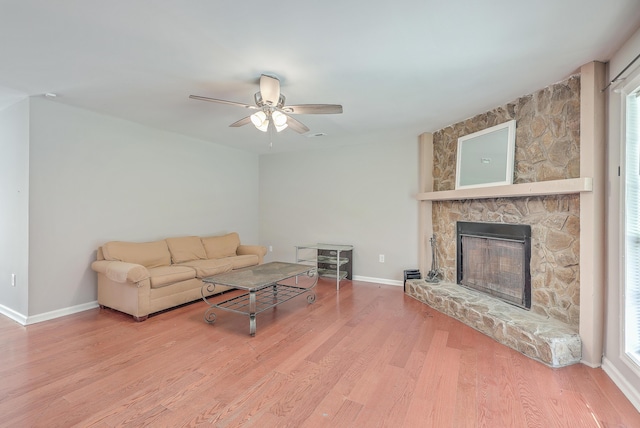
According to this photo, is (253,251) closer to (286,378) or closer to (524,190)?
(286,378)

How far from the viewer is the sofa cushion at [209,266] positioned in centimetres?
368

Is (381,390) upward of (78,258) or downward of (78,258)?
downward

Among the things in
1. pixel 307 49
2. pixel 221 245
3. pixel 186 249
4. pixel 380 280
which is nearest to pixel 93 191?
pixel 186 249

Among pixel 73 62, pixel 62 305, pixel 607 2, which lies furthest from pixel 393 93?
pixel 62 305

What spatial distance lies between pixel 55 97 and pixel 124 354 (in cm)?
266

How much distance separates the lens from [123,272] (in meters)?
2.97

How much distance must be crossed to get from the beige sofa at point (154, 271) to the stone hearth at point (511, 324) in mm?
2786

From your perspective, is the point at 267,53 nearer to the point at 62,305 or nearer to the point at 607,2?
the point at 607,2

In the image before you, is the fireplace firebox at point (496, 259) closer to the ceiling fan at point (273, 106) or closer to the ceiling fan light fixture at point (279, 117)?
the ceiling fan at point (273, 106)

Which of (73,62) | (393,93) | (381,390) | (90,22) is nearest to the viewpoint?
(90,22)

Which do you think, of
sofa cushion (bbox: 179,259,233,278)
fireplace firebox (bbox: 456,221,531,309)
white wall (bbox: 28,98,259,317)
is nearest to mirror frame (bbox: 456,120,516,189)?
fireplace firebox (bbox: 456,221,531,309)

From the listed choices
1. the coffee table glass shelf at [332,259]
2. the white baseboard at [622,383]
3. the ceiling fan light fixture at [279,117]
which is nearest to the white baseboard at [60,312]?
the coffee table glass shelf at [332,259]

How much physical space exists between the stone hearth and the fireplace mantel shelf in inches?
43.7

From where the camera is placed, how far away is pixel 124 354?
2.35m
